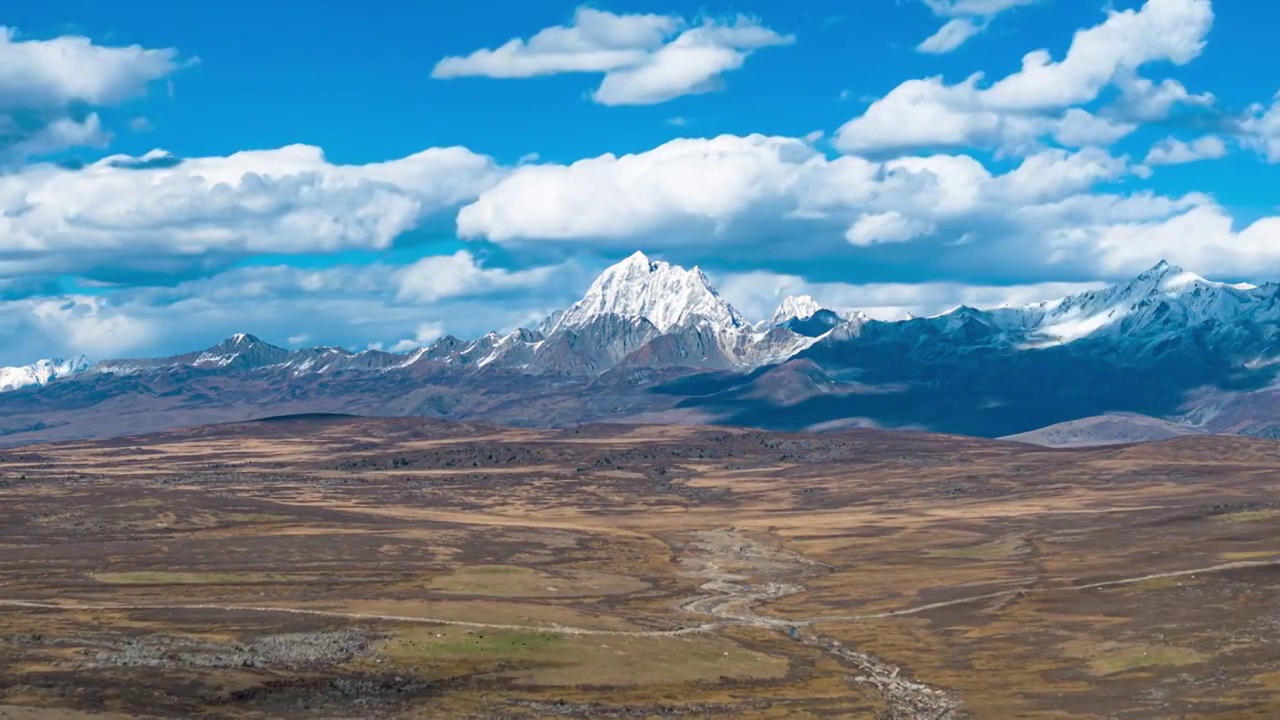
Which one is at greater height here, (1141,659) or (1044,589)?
(1141,659)

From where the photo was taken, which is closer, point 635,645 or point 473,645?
point 473,645

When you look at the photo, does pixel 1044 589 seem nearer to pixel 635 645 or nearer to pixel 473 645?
pixel 635 645

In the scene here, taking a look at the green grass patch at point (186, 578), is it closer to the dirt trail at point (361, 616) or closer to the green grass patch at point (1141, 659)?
the dirt trail at point (361, 616)

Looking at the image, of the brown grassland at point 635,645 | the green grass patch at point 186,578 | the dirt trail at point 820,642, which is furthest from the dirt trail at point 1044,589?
the green grass patch at point 186,578

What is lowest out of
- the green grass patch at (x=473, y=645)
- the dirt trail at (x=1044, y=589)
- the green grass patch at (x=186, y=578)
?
the dirt trail at (x=1044, y=589)

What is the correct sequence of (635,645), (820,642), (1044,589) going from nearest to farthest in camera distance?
(635,645), (820,642), (1044,589)

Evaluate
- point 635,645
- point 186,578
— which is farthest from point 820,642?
point 186,578

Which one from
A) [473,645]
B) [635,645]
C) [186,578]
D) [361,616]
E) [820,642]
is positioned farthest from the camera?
[186,578]

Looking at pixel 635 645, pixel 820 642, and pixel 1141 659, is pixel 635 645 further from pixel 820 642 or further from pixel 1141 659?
pixel 1141 659

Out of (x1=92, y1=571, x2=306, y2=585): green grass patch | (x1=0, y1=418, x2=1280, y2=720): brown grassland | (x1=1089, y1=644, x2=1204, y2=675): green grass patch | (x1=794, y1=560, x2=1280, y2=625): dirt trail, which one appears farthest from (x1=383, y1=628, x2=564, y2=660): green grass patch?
(x1=92, y1=571, x2=306, y2=585): green grass patch

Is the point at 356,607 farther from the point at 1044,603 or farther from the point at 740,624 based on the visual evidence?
the point at 1044,603

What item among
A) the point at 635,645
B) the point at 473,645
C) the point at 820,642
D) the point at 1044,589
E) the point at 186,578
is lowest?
the point at 1044,589
